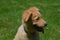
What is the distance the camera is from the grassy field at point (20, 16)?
6309 mm

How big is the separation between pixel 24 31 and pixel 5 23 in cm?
267

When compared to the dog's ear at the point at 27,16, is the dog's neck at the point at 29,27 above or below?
below

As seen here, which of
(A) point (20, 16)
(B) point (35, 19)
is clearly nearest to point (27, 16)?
(B) point (35, 19)

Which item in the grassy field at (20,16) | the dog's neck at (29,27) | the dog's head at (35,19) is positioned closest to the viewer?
the dog's head at (35,19)

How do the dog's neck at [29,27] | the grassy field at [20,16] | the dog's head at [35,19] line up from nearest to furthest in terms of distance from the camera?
the dog's head at [35,19] < the dog's neck at [29,27] < the grassy field at [20,16]

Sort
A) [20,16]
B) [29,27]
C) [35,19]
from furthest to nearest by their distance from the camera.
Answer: [20,16] < [29,27] < [35,19]

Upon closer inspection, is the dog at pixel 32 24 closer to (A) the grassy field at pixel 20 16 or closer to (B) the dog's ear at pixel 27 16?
(B) the dog's ear at pixel 27 16

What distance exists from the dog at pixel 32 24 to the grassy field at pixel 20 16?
1625 millimetres

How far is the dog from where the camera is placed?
13.4ft

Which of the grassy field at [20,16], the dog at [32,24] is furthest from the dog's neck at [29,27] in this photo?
the grassy field at [20,16]

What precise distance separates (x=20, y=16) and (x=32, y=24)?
3307 mm

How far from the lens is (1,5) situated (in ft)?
28.1

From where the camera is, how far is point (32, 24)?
164 inches

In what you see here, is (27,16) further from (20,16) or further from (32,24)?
(20,16)
